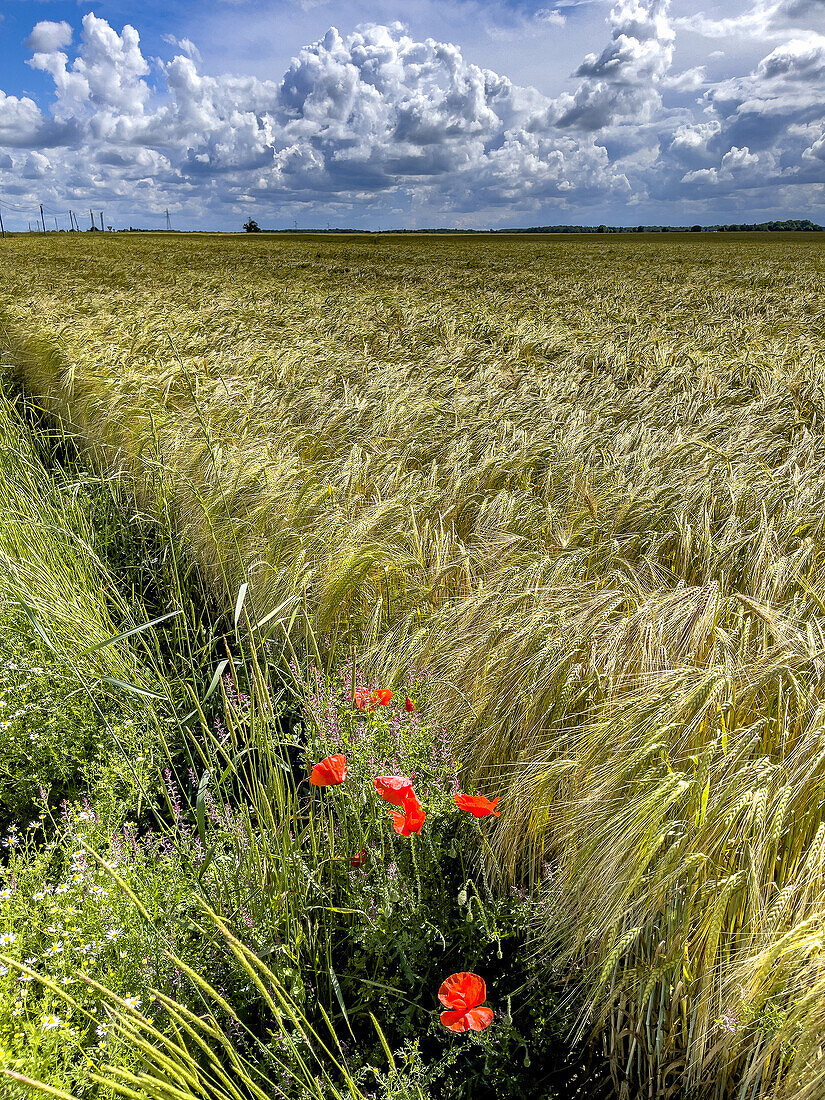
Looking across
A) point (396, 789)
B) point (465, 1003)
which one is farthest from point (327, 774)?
point (465, 1003)

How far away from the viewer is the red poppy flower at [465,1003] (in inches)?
46.9

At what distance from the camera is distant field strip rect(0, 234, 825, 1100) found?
4.16 ft

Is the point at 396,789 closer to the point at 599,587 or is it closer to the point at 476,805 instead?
the point at 476,805

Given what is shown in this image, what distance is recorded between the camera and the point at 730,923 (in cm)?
129

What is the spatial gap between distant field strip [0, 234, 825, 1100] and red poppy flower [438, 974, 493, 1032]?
24 cm

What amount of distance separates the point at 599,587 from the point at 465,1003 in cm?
134

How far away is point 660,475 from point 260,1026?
2687 mm

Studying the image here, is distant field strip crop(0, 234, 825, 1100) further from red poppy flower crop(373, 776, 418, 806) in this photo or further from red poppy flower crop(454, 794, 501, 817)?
red poppy flower crop(373, 776, 418, 806)

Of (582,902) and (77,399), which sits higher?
(77,399)

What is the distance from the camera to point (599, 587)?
221 centimetres

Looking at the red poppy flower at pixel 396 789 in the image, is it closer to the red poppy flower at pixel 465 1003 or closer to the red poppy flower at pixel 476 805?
the red poppy flower at pixel 476 805

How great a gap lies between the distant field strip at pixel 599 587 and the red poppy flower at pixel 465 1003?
→ 0.24 metres

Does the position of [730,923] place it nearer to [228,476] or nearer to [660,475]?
[660,475]

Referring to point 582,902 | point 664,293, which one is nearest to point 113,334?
point 582,902
